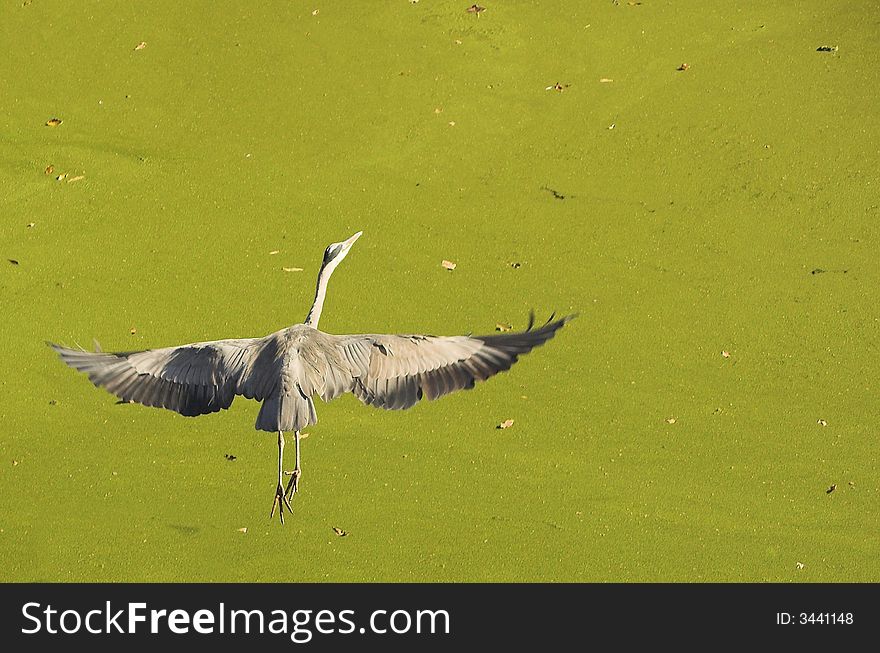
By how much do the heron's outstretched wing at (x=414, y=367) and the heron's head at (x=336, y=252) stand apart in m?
0.60

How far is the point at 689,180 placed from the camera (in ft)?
14.1

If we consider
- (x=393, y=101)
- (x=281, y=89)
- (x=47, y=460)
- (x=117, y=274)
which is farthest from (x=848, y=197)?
(x=47, y=460)

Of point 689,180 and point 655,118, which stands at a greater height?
point 655,118

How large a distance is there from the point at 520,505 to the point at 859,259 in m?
1.50

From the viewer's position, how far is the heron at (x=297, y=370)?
3088 mm

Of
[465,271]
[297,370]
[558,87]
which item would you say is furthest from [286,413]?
[558,87]

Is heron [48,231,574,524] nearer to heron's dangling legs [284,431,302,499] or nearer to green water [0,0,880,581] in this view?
heron's dangling legs [284,431,302,499]

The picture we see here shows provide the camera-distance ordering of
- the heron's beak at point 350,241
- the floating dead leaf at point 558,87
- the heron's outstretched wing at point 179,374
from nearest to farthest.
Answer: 1. the heron's outstretched wing at point 179,374
2. the heron's beak at point 350,241
3. the floating dead leaf at point 558,87

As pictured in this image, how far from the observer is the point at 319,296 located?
3.54 m

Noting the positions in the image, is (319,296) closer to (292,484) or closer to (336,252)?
(336,252)

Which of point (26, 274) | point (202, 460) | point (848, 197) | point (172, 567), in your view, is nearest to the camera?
point (172, 567)

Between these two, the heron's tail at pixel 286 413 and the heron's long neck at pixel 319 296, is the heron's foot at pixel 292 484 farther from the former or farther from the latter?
the heron's long neck at pixel 319 296

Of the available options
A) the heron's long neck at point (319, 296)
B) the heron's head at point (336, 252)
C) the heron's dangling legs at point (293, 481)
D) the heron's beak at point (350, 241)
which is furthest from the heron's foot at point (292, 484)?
the heron's beak at point (350, 241)

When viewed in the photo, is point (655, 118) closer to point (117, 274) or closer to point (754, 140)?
point (754, 140)
